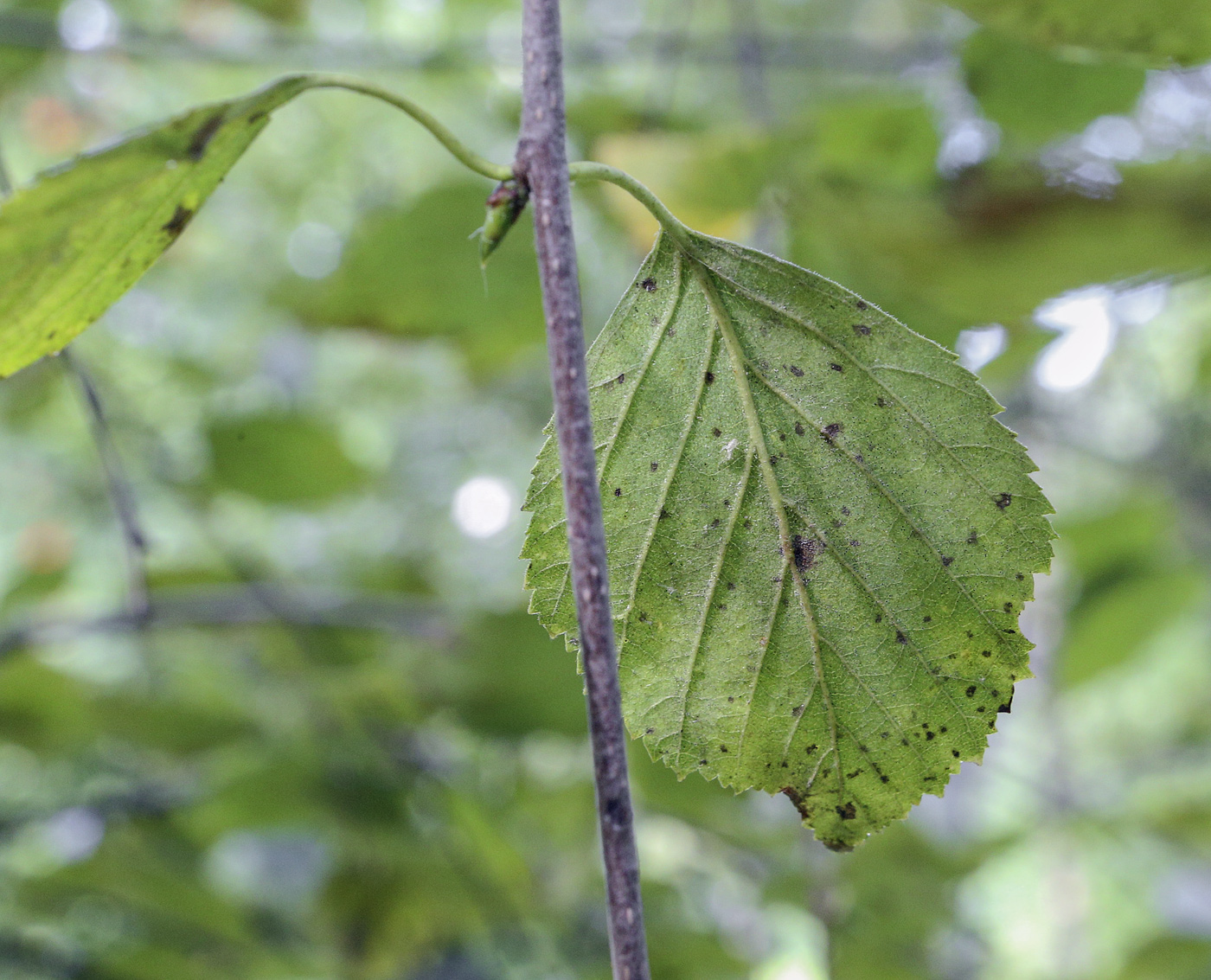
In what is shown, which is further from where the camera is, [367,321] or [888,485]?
[367,321]

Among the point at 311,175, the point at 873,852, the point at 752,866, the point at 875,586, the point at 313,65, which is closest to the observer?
the point at 875,586

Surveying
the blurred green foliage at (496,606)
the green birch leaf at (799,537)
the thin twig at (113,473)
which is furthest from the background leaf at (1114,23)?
the thin twig at (113,473)

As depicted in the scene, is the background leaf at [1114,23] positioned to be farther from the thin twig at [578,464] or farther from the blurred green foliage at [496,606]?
the thin twig at [578,464]

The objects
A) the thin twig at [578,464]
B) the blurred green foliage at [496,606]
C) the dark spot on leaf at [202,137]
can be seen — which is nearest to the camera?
the thin twig at [578,464]

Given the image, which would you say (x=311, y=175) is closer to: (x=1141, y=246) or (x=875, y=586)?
(x=1141, y=246)

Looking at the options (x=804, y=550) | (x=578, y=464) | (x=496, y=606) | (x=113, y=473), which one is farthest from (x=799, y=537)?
(x=496, y=606)

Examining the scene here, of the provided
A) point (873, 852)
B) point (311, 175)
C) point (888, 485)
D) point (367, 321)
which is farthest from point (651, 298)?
point (311, 175)
